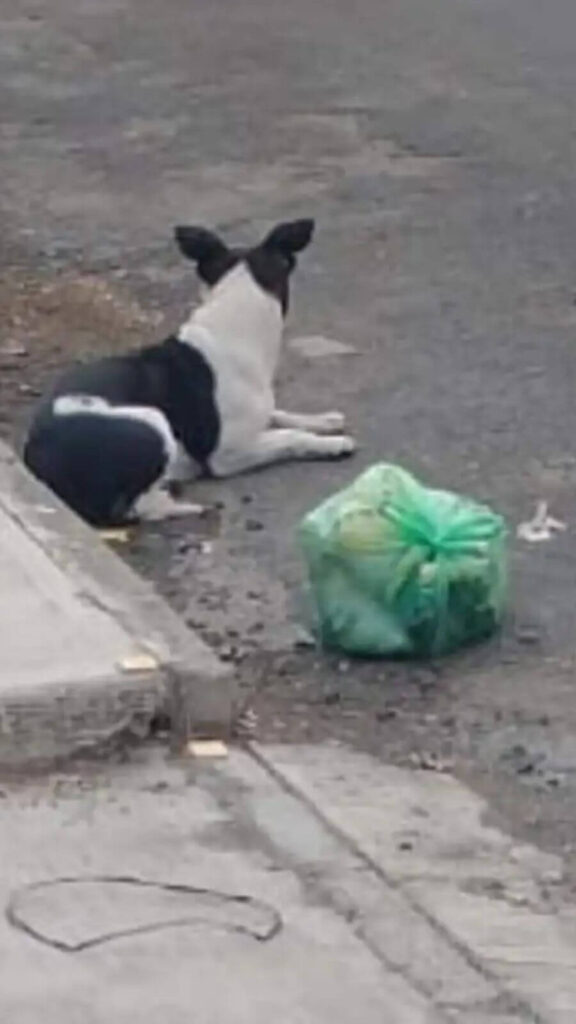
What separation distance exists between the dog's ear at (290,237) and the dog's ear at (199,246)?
0.15 meters

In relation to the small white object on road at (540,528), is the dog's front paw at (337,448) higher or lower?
lower

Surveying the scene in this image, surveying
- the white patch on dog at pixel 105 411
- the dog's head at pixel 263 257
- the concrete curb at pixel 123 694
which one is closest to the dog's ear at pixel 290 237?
the dog's head at pixel 263 257

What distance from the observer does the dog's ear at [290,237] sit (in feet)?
29.1

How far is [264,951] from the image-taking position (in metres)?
5.35

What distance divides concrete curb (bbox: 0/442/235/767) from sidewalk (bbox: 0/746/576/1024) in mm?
87

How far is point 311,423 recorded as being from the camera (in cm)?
882

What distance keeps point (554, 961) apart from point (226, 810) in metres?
0.89

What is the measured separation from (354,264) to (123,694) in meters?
5.00

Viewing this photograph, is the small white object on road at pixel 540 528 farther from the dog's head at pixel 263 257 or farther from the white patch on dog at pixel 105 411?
the dog's head at pixel 263 257

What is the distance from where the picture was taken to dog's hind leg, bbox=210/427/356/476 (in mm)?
8562

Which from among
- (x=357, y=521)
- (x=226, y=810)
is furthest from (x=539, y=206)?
(x=226, y=810)

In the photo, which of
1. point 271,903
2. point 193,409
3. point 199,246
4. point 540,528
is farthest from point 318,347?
point 271,903

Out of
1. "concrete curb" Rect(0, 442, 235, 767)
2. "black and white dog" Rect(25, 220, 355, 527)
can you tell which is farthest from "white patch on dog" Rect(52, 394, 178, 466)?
"concrete curb" Rect(0, 442, 235, 767)

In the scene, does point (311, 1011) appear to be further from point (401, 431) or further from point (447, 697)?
point (401, 431)
